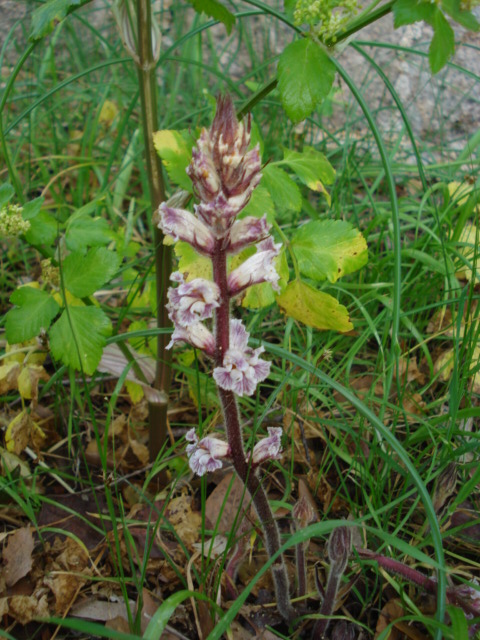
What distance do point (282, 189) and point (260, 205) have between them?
0.12 m

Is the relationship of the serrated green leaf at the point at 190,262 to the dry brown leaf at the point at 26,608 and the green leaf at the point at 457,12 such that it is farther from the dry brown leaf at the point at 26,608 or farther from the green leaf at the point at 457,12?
the dry brown leaf at the point at 26,608

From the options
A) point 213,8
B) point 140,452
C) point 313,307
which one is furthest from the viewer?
point 140,452

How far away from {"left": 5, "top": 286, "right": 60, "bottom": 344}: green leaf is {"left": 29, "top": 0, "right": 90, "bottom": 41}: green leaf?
2.26ft

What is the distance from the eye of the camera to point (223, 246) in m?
1.27

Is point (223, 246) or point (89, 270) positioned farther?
point (89, 270)

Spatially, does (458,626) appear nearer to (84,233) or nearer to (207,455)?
(207,455)

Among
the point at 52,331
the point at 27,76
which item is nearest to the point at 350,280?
the point at 52,331

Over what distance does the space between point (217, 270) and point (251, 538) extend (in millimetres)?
943

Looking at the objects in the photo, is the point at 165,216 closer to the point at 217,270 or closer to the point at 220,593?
the point at 217,270

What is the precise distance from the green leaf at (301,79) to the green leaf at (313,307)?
481mm

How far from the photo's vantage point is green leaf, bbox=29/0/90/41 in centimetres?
145

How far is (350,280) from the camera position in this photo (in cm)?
249

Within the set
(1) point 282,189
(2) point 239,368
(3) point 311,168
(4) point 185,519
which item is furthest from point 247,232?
(4) point 185,519

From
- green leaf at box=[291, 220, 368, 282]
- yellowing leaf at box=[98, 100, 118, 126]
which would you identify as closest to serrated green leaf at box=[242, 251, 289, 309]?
green leaf at box=[291, 220, 368, 282]
